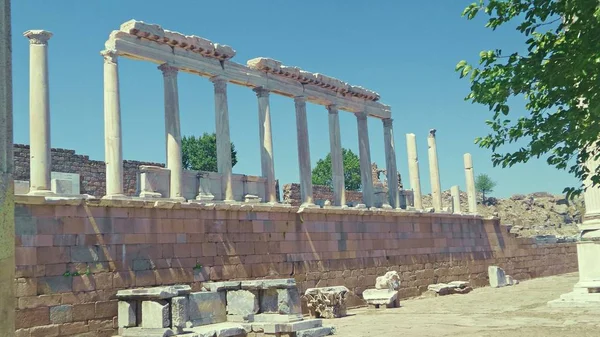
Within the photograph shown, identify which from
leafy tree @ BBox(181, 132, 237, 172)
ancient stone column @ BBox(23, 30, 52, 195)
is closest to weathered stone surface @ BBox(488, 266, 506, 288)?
ancient stone column @ BBox(23, 30, 52, 195)

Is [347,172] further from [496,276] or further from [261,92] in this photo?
[261,92]

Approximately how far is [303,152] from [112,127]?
692 centimetres

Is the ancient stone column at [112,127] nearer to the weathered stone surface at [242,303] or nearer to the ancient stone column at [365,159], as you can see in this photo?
the weathered stone surface at [242,303]

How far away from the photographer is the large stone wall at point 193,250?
494 inches

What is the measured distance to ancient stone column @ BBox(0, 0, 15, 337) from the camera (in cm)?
335

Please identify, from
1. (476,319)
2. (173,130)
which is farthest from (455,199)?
(173,130)

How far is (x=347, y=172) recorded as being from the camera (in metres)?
65.3

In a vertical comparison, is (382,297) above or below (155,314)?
below

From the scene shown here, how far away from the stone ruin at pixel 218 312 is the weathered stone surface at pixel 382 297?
6.10 metres

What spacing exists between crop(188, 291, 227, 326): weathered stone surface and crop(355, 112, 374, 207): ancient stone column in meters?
9.56

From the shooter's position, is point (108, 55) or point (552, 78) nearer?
point (552, 78)

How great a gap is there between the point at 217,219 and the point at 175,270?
181cm

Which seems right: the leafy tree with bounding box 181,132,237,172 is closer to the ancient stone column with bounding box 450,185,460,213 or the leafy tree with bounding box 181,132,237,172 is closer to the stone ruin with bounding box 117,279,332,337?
the ancient stone column with bounding box 450,185,460,213

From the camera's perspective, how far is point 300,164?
20.4 metres
